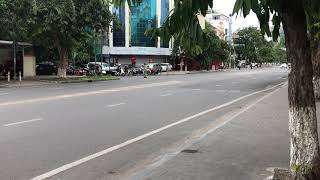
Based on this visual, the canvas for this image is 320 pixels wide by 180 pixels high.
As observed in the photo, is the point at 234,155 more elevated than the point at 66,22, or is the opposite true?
the point at 66,22

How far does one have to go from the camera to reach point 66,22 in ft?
138

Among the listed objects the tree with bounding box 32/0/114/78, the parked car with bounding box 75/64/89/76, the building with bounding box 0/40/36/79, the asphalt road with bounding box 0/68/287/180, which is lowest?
the asphalt road with bounding box 0/68/287/180

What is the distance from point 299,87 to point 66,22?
120 feet

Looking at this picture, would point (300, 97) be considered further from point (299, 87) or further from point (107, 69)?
point (107, 69)

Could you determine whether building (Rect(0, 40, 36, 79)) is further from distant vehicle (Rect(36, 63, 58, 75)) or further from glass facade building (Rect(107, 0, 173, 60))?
glass facade building (Rect(107, 0, 173, 60))

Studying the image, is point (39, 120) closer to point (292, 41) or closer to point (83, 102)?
point (83, 102)

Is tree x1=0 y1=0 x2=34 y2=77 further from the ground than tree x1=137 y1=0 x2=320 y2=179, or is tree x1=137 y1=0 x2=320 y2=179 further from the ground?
tree x1=0 y1=0 x2=34 y2=77

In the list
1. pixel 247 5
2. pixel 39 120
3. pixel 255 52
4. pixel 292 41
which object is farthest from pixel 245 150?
pixel 255 52

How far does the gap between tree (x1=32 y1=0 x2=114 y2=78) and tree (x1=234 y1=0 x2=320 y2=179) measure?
35652 millimetres

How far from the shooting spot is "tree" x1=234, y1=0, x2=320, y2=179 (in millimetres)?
6766

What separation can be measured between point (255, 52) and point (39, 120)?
146 m

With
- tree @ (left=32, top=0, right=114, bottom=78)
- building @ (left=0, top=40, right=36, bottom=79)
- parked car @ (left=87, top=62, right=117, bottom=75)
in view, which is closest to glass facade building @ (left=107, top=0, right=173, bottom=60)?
parked car @ (left=87, top=62, right=117, bottom=75)

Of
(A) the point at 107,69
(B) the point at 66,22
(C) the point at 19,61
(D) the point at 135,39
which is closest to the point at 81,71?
(A) the point at 107,69

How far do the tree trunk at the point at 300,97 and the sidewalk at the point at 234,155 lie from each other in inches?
35.6
